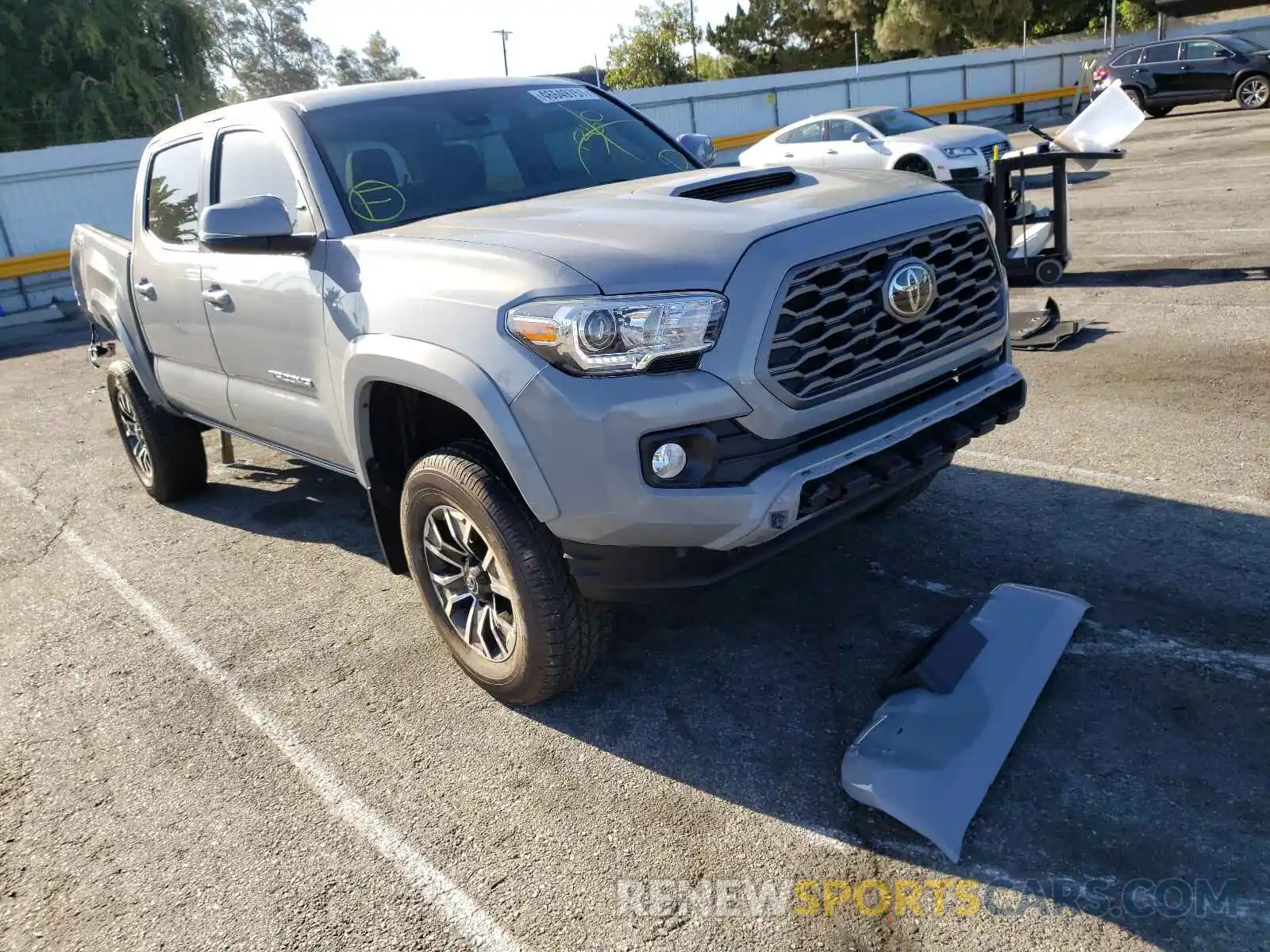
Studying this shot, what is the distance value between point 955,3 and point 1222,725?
4591 cm

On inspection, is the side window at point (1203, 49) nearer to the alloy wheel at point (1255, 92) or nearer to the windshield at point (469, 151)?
the alloy wheel at point (1255, 92)

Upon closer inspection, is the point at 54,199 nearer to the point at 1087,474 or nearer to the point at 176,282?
the point at 176,282

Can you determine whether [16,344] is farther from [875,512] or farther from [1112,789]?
[1112,789]

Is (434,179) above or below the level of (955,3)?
below

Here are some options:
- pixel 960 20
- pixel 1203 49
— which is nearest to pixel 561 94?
pixel 1203 49

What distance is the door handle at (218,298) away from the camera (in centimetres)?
441

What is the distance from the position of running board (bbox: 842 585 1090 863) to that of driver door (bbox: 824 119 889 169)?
13.0 m

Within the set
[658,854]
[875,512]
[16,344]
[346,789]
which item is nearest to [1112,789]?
[658,854]

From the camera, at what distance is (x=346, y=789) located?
3270 mm

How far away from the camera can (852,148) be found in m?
15.9

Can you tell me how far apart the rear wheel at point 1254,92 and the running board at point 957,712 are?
25118 millimetres

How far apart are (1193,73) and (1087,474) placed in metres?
23.8

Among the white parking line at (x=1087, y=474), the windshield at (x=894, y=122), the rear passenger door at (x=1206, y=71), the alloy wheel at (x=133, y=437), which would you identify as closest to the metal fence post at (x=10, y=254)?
the alloy wheel at (x=133, y=437)

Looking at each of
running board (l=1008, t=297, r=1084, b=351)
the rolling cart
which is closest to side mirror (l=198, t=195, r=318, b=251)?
running board (l=1008, t=297, r=1084, b=351)
